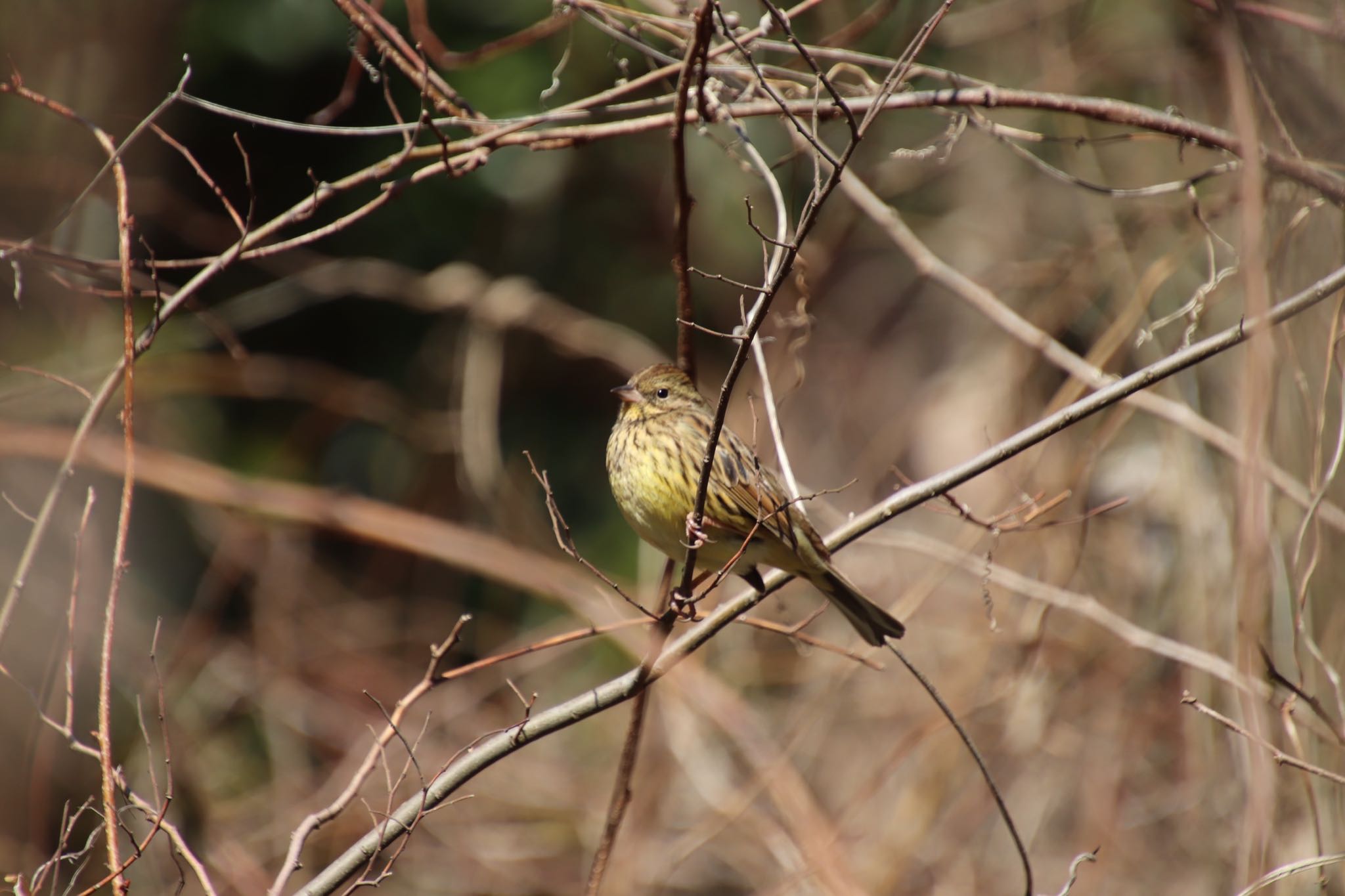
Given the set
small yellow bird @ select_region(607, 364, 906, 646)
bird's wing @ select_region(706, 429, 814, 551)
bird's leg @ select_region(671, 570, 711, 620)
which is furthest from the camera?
bird's wing @ select_region(706, 429, 814, 551)

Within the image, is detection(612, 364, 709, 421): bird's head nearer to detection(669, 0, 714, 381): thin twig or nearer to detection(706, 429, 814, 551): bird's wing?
detection(706, 429, 814, 551): bird's wing

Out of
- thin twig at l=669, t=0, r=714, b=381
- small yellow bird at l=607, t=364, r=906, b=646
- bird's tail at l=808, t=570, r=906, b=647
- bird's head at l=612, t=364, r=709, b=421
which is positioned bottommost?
bird's tail at l=808, t=570, r=906, b=647

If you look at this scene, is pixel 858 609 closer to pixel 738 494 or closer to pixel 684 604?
pixel 738 494

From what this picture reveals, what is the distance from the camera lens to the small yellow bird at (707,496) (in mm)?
4047

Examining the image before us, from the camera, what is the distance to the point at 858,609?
4191mm

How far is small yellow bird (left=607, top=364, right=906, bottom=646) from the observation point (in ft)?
13.3

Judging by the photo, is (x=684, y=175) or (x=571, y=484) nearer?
(x=684, y=175)

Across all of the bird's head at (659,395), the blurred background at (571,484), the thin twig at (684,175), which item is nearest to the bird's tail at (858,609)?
the blurred background at (571,484)

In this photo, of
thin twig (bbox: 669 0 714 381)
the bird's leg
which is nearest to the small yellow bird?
the bird's leg

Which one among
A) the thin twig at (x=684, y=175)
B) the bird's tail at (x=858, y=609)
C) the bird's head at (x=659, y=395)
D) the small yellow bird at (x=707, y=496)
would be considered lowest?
the bird's tail at (x=858, y=609)

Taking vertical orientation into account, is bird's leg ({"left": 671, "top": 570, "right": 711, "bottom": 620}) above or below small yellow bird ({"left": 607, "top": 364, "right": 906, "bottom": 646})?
below

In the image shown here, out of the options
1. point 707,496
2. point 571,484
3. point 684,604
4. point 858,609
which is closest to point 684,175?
point 684,604

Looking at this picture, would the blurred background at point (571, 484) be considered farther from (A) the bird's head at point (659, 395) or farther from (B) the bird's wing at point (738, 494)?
(A) the bird's head at point (659, 395)

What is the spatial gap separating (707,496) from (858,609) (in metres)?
0.71
